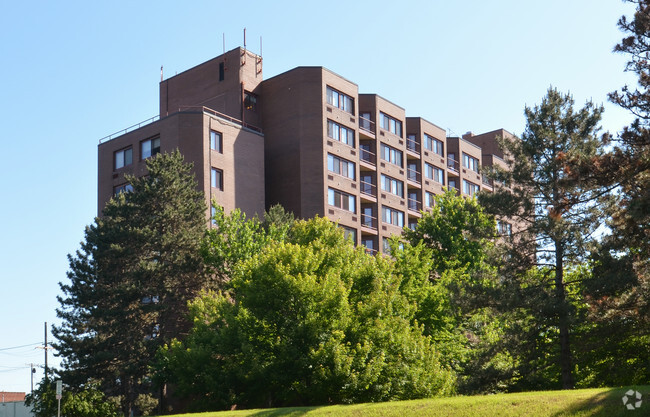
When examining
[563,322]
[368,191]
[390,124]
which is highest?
[390,124]

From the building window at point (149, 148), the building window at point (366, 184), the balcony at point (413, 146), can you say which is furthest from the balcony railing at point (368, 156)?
the building window at point (149, 148)

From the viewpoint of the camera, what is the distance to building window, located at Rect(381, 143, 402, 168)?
233ft

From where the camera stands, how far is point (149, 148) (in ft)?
195

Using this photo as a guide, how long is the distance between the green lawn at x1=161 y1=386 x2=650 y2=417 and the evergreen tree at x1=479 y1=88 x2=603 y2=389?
40.7ft

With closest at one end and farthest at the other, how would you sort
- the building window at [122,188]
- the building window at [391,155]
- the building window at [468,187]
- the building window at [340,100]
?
the building window at [122,188] → the building window at [340,100] → the building window at [391,155] → the building window at [468,187]

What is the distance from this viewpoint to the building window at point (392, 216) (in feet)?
228

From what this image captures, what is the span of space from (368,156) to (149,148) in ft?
63.6

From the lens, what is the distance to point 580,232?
123 feet

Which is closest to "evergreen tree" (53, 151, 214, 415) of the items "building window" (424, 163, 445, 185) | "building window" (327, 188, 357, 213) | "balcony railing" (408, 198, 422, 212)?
"building window" (327, 188, 357, 213)

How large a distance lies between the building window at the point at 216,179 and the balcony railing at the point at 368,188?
14.8 metres

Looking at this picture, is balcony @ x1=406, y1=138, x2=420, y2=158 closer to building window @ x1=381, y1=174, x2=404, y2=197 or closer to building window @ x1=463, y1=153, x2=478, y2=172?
building window @ x1=381, y1=174, x2=404, y2=197

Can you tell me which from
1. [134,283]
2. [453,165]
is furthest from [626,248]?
[453,165]

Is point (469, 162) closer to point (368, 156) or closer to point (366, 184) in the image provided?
point (368, 156)

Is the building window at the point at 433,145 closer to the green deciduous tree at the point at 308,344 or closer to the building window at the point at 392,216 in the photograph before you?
the building window at the point at 392,216
